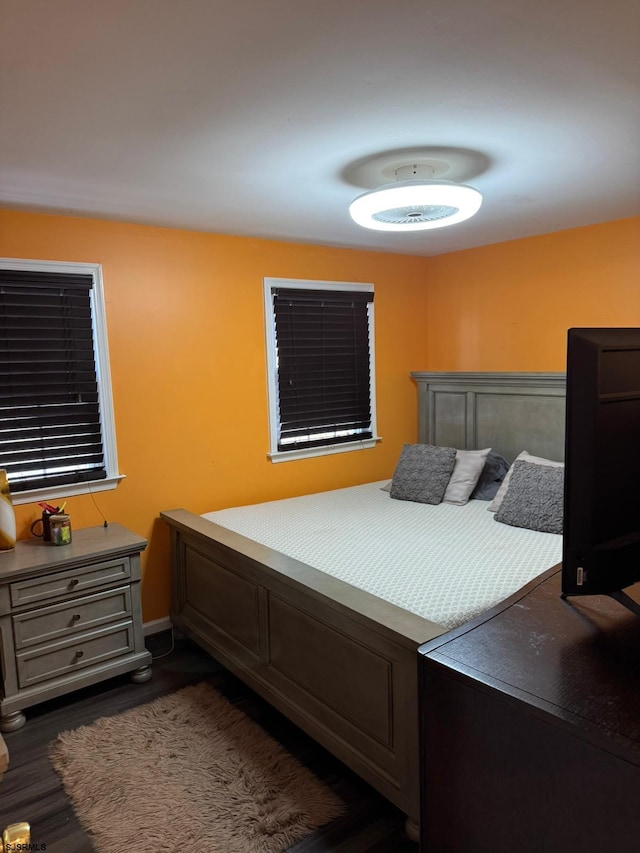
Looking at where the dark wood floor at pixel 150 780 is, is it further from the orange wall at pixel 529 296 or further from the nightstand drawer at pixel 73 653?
the orange wall at pixel 529 296

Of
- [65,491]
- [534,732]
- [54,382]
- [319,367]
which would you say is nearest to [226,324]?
[319,367]

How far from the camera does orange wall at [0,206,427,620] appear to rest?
3006 mm

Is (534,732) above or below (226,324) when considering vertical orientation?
below

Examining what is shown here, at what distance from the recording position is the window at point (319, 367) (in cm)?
368

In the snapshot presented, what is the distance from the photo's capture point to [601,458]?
45.4 inches

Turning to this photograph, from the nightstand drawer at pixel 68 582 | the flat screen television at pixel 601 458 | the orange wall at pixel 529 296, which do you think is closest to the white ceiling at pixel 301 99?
the orange wall at pixel 529 296

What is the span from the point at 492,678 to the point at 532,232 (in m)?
3.13

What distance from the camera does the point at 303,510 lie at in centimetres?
336

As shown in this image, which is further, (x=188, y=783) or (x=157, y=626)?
(x=157, y=626)

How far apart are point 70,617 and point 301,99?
91.5 inches

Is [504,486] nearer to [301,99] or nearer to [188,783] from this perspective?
[188,783]

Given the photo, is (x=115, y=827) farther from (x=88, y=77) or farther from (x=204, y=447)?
(x=88, y=77)

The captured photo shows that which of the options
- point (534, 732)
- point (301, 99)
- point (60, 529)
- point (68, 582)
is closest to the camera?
point (534, 732)

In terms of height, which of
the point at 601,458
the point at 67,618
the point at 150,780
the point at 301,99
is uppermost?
the point at 301,99
